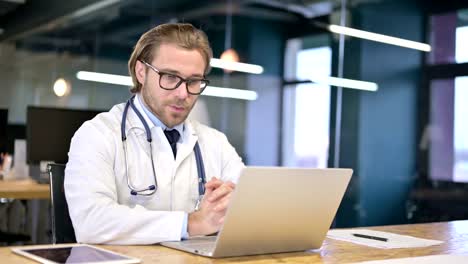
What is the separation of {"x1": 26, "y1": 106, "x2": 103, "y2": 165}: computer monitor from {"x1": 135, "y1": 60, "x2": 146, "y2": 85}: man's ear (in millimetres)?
1933

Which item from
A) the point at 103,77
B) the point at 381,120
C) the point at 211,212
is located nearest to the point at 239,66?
the point at 103,77

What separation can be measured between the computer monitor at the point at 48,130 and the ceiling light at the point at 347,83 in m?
2.44

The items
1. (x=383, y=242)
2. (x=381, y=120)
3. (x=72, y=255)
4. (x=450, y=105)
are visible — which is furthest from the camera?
(x=381, y=120)

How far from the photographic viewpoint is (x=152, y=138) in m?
1.95

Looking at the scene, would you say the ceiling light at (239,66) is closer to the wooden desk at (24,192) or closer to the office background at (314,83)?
the office background at (314,83)

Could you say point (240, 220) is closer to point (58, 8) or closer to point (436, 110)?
point (436, 110)

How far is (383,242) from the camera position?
1.79m

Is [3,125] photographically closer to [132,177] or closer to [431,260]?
[132,177]

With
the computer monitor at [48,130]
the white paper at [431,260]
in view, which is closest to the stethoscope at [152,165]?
the white paper at [431,260]

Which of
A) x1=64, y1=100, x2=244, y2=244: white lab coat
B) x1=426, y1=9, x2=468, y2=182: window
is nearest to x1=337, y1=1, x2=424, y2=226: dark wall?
x1=426, y1=9, x2=468, y2=182: window

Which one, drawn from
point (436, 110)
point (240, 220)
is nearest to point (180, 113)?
point (240, 220)

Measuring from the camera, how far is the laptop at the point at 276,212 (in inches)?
53.5

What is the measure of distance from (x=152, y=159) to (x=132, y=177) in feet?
0.27

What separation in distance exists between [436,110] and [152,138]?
3892 mm
